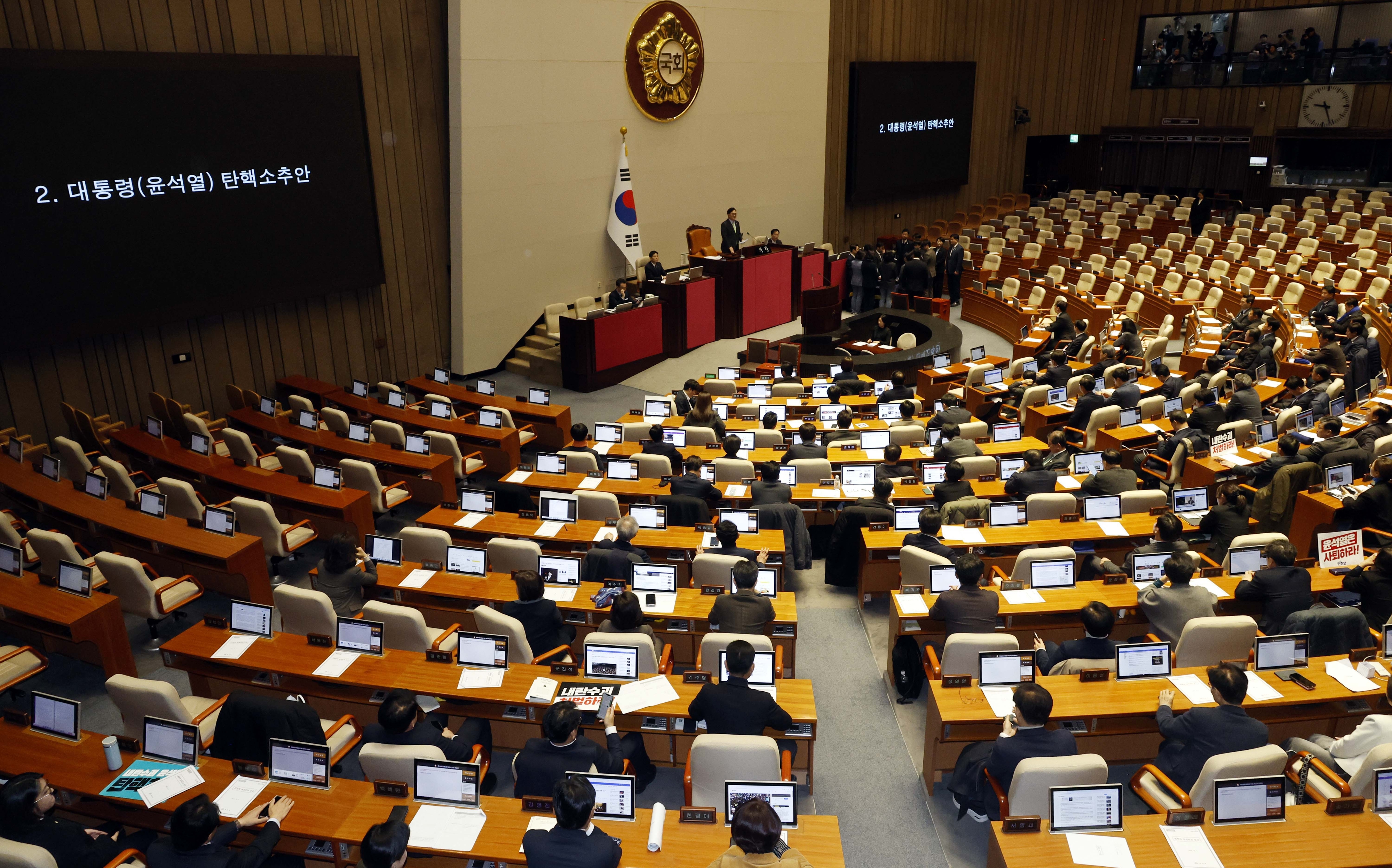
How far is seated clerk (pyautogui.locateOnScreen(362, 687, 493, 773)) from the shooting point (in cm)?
497

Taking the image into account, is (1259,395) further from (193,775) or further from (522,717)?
(193,775)

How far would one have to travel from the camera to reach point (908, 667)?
6.80m

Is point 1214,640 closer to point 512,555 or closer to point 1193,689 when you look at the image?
point 1193,689

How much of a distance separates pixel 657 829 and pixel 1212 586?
4.43 metres

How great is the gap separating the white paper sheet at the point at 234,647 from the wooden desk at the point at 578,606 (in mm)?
817

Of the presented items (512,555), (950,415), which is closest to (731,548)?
(512,555)

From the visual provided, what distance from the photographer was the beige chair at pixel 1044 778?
461 cm

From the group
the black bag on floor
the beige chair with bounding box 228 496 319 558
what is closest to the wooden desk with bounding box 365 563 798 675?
the black bag on floor

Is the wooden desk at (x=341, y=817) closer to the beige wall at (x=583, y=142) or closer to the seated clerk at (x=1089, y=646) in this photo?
the seated clerk at (x=1089, y=646)

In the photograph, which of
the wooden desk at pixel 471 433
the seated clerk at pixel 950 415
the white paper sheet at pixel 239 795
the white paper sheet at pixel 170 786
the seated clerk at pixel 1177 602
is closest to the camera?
the white paper sheet at pixel 239 795

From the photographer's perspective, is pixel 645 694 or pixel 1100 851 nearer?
pixel 1100 851

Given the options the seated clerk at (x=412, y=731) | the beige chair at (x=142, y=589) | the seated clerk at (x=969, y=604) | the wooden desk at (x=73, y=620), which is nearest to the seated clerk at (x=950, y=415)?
the seated clerk at (x=969, y=604)

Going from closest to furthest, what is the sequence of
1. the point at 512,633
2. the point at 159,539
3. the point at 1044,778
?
1. the point at 1044,778
2. the point at 512,633
3. the point at 159,539

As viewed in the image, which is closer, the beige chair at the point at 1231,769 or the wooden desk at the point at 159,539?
the beige chair at the point at 1231,769
